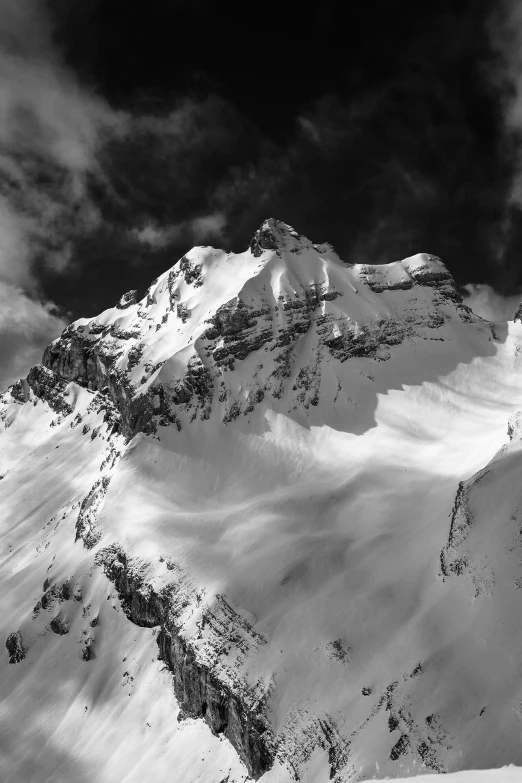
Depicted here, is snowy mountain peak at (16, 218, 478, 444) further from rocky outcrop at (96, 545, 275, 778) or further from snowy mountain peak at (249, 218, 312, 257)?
rocky outcrop at (96, 545, 275, 778)

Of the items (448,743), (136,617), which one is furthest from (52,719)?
(448,743)

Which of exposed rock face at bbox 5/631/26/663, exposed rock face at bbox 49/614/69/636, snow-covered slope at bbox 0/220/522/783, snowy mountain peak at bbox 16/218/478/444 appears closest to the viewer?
snow-covered slope at bbox 0/220/522/783

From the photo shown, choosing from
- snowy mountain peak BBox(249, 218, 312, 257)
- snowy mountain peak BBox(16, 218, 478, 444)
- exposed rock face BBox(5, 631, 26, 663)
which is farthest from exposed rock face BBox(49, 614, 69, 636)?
snowy mountain peak BBox(249, 218, 312, 257)

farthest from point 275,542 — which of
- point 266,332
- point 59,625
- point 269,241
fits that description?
point 269,241

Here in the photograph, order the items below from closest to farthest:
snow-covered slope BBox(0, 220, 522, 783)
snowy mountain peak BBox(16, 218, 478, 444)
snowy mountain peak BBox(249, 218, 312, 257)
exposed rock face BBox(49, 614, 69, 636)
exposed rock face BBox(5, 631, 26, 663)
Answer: snow-covered slope BBox(0, 220, 522, 783), exposed rock face BBox(5, 631, 26, 663), exposed rock face BBox(49, 614, 69, 636), snowy mountain peak BBox(16, 218, 478, 444), snowy mountain peak BBox(249, 218, 312, 257)

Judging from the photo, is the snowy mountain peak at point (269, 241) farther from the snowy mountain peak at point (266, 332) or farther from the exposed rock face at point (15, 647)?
the exposed rock face at point (15, 647)

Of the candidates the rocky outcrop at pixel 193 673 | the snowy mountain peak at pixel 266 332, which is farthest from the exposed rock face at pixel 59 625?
the snowy mountain peak at pixel 266 332

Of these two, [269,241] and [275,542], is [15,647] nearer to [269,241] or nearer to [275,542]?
[275,542]

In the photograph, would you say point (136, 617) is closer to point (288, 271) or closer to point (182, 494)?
point (182, 494)
